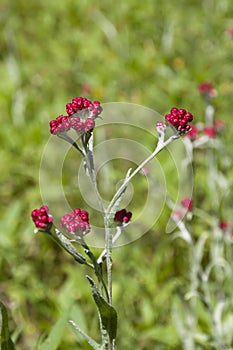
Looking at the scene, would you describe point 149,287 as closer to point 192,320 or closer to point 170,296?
point 170,296

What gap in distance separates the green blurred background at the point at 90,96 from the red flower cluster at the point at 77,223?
0.53 metres

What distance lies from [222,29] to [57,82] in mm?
1133

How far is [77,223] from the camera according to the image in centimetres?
98

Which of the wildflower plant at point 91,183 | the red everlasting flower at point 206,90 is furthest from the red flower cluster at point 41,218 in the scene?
the red everlasting flower at point 206,90


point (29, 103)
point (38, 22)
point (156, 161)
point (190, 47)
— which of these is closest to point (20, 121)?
point (29, 103)

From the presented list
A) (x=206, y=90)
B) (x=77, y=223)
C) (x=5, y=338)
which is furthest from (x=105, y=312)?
(x=206, y=90)

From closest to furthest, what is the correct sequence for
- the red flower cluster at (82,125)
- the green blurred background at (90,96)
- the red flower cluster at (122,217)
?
the red flower cluster at (82,125) < the red flower cluster at (122,217) < the green blurred background at (90,96)

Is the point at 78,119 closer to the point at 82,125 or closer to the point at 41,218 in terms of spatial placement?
the point at 82,125

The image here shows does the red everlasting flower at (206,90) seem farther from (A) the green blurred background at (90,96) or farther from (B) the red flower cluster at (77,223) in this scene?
(B) the red flower cluster at (77,223)

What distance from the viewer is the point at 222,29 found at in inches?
150

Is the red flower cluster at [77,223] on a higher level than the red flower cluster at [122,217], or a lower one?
lower

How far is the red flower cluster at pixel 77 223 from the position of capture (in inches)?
38.4

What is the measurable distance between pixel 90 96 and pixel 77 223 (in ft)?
7.10

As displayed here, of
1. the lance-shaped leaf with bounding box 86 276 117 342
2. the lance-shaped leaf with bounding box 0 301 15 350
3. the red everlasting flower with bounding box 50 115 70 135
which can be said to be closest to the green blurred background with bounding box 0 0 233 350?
the lance-shaped leaf with bounding box 0 301 15 350
